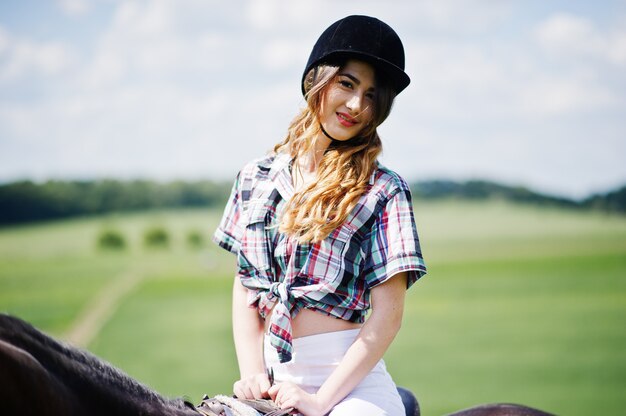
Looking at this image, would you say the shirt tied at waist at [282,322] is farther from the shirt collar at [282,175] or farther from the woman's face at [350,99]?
the woman's face at [350,99]

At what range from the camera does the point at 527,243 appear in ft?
91.9

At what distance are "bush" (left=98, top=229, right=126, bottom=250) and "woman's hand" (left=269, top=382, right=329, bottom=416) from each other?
23237mm

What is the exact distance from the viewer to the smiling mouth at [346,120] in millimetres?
2576

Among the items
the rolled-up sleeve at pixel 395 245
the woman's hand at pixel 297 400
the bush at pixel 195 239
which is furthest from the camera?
the bush at pixel 195 239

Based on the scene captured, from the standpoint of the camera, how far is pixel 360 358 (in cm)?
231

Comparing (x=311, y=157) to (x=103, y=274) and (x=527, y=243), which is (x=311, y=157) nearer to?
(x=103, y=274)

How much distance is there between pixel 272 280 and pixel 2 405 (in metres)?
1.29

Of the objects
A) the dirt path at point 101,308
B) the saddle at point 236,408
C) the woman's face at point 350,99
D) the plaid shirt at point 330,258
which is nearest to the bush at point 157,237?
the dirt path at point 101,308

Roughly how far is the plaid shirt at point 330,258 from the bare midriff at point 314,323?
3cm

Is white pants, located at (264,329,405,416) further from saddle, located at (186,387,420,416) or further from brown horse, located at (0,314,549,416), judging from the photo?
brown horse, located at (0,314,549,416)

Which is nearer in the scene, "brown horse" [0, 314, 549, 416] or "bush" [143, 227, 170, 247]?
"brown horse" [0, 314, 549, 416]

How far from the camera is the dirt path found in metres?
19.9

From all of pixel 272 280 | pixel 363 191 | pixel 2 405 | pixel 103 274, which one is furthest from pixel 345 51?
pixel 103 274

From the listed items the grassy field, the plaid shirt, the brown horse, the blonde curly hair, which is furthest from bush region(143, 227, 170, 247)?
the brown horse
